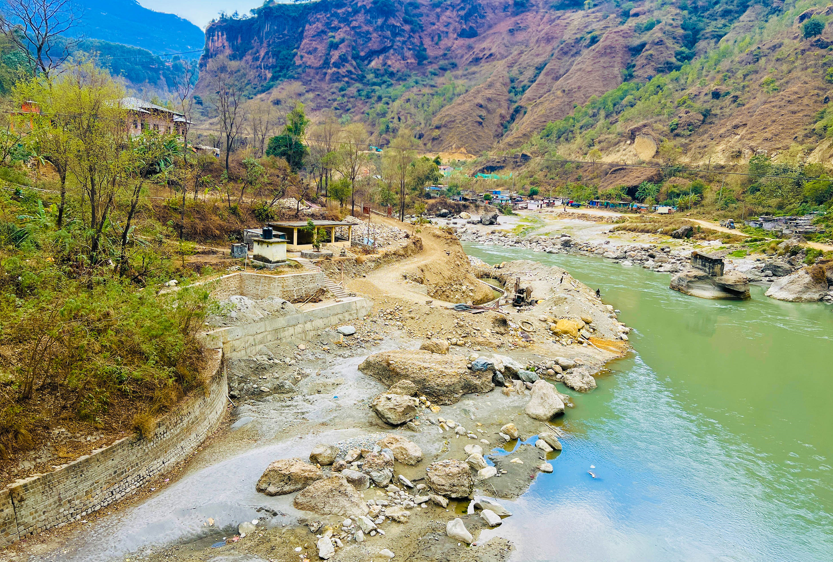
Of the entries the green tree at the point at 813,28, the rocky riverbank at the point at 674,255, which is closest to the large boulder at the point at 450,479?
the rocky riverbank at the point at 674,255

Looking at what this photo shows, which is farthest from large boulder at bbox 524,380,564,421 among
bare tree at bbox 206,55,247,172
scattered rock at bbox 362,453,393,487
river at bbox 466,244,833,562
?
bare tree at bbox 206,55,247,172

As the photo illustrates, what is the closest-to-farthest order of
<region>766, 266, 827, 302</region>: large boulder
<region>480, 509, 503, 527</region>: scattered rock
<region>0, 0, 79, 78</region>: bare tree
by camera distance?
<region>480, 509, 503, 527</region>: scattered rock < <region>0, 0, 79, 78</region>: bare tree < <region>766, 266, 827, 302</region>: large boulder

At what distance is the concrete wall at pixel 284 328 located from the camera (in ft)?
48.6

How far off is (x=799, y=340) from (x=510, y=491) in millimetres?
20798

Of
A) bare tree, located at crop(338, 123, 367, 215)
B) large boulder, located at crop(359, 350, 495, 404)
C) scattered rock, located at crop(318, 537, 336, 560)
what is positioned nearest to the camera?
scattered rock, located at crop(318, 537, 336, 560)

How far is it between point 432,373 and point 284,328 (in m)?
5.62

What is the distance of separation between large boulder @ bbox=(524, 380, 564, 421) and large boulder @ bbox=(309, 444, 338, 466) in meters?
6.00

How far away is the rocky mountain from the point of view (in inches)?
3123

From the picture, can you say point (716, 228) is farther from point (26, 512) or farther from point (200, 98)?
point (200, 98)

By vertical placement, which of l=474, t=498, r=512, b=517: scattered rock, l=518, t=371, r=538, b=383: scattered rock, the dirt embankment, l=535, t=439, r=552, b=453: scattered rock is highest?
the dirt embankment

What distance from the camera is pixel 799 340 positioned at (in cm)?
2334

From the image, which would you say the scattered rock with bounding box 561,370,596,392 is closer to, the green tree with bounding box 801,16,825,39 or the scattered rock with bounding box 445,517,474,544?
the scattered rock with bounding box 445,517,474,544

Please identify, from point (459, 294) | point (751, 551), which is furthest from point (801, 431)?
point (459, 294)

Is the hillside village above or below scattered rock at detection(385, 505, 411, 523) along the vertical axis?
above
